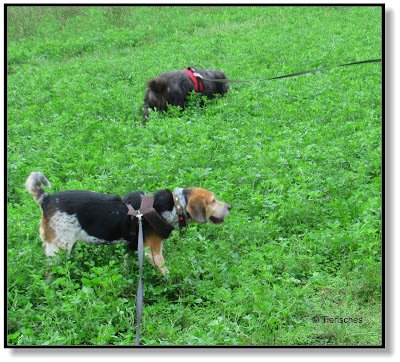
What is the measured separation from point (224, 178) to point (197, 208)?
1498mm

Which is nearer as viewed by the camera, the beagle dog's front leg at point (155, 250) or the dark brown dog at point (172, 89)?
the beagle dog's front leg at point (155, 250)

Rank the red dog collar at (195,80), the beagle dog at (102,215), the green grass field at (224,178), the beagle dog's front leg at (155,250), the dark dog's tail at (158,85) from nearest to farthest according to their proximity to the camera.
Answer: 1. the green grass field at (224,178)
2. the beagle dog at (102,215)
3. the beagle dog's front leg at (155,250)
4. the dark dog's tail at (158,85)
5. the red dog collar at (195,80)

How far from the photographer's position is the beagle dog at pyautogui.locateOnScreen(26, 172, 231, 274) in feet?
13.5

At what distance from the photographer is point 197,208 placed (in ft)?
14.6

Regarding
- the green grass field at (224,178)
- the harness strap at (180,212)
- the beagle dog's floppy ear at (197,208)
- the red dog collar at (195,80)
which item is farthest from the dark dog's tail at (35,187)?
the red dog collar at (195,80)

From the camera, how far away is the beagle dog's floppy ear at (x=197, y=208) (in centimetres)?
442

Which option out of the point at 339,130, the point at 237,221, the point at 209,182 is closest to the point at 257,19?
the point at 339,130

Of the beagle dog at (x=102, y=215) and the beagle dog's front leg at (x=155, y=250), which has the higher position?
the beagle dog at (x=102, y=215)

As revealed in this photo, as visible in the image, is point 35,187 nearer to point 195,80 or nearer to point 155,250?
point 155,250

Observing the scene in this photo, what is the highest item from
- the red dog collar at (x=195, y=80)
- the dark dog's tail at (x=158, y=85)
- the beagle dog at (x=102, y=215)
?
the red dog collar at (x=195, y=80)

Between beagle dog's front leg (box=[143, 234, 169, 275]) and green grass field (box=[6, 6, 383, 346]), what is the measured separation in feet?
0.30

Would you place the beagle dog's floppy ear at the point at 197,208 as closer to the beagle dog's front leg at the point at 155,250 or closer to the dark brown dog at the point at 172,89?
the beagle dog's front leg at the point at 155,250

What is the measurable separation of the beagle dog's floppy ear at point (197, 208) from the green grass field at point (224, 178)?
1.17 feet

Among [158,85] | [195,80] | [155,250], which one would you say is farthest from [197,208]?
[195,80]
